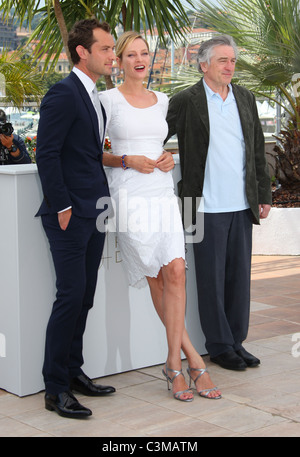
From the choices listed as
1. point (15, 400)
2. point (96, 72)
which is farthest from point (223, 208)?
point (15, 400)

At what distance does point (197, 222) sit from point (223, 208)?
0.55ft

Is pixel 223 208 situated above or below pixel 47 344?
above

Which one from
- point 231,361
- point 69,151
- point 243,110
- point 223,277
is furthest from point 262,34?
point 69,151

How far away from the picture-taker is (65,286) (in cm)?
377

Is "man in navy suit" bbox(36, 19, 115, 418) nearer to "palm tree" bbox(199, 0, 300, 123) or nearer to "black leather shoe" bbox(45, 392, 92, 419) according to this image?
"black leather shoe" bbox(45, 392, 92, 419)

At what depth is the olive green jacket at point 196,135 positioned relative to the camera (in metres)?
4.44

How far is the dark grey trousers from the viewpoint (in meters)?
4.54

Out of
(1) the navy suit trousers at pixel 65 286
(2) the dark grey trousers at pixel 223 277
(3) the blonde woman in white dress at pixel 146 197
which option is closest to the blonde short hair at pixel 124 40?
(3) the blonde woman in white dress at pixel 146 197

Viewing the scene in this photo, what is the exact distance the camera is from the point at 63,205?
11.9 ft

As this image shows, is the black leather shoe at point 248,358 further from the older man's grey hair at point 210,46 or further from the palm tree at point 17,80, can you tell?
the palm tree at point 17,80
